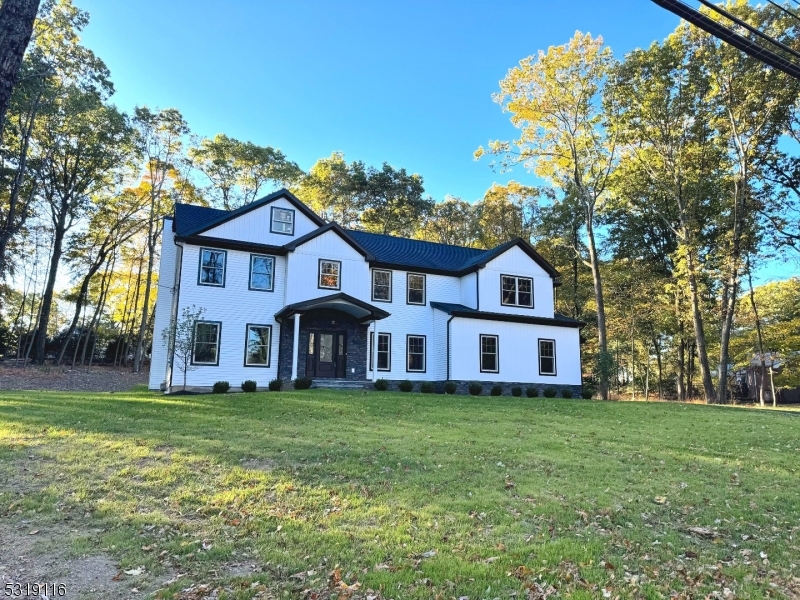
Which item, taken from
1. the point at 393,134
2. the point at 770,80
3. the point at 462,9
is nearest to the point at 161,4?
the point at 462,9

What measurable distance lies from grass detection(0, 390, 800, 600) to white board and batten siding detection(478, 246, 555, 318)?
38.7ft

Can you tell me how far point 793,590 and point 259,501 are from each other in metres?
4.96

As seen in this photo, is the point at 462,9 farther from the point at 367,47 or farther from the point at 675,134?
the point at 675,134

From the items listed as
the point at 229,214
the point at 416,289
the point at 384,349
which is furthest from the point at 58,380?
the point at 416,289

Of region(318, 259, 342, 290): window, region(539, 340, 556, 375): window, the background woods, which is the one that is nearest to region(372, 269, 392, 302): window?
region(318, 259, 342, 290): window

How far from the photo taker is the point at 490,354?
70.2 ft

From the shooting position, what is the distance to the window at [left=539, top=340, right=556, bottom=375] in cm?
2230

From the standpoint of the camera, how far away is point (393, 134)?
2509 centimetres

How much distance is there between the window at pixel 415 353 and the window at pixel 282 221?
6.69m

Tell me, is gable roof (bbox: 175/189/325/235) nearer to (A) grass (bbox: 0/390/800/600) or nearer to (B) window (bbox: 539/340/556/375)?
(A) grass (bbox: 0/390/800/600)

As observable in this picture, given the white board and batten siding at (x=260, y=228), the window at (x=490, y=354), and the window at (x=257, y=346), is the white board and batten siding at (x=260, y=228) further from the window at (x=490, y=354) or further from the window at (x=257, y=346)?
the window at (x=490, y=354)

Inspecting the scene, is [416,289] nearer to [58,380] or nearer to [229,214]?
[229,214]

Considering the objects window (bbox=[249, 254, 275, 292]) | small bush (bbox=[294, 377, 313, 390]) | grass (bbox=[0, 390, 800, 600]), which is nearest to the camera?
grass (bbox=[0, 390, 800, 600])

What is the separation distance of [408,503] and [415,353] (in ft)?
51.0
